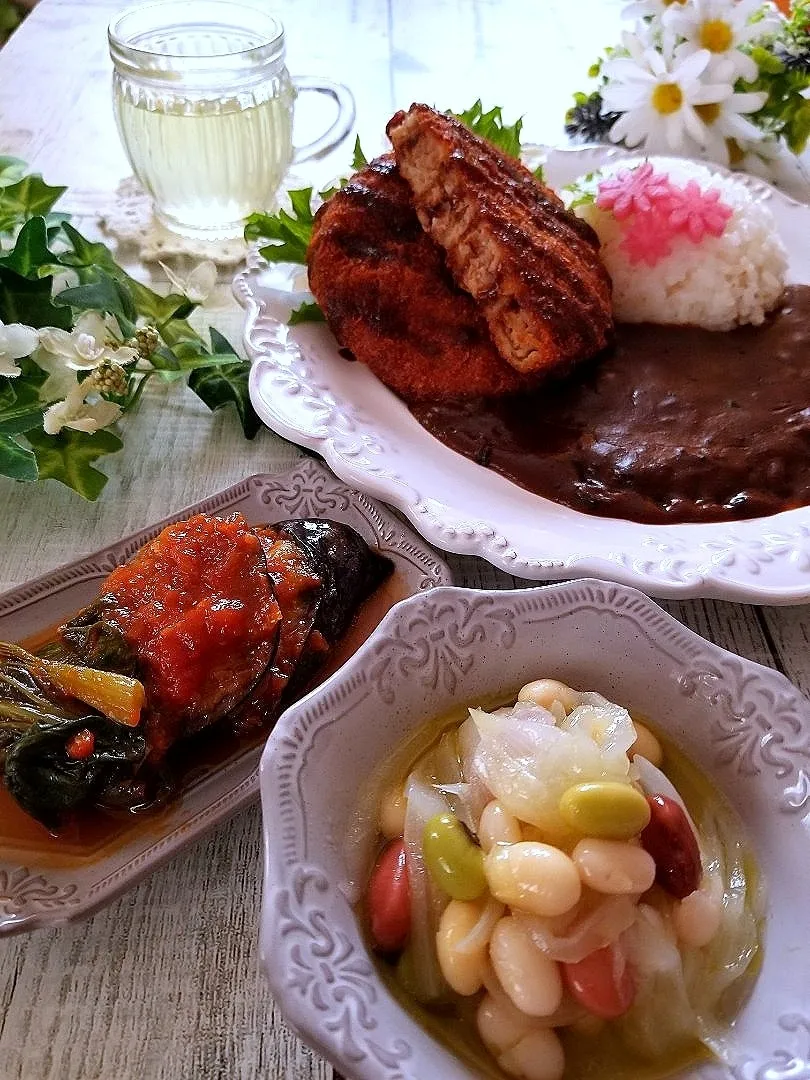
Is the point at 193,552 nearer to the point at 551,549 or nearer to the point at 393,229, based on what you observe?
the point at 551,549

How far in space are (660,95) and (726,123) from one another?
0.26m

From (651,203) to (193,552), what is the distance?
1.91 m

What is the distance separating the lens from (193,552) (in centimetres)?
171

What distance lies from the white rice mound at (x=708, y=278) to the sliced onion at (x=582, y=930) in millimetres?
2034

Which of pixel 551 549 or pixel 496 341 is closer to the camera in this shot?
pixel 551 549

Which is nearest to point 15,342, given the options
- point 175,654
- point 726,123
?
point 175,654

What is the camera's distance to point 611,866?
1.10 m

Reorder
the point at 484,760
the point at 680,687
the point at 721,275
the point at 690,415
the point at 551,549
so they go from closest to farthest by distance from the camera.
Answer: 1. the point at 484,760
2. the point at 680,687
3. the point at 551,549
4. the point at 690,415
5. the point at 721,275

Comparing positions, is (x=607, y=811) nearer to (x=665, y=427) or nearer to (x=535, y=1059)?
(x=535, y=1059)

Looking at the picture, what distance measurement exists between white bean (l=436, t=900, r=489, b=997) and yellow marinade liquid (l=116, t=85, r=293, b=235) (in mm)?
2606

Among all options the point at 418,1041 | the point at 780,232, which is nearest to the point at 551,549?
the point at 418,1041

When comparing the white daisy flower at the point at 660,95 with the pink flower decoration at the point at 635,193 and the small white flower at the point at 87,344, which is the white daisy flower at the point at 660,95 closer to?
the pink flower decoration at the point at 635,193

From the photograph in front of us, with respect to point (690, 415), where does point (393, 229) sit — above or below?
above

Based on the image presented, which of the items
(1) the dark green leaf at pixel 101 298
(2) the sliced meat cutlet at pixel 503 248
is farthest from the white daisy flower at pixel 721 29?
(1) the dark green leaf at pixel 101 298
